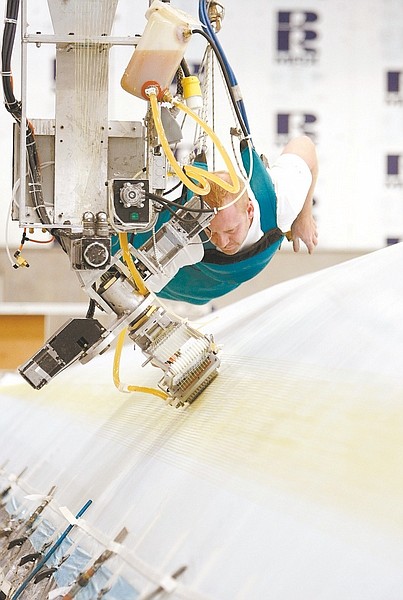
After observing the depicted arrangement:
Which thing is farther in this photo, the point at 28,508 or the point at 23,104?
the point at 28,508

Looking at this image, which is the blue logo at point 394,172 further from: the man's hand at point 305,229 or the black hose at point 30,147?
the black hose at point 30,147

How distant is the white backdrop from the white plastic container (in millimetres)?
3490

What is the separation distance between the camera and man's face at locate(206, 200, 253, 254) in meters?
1.35

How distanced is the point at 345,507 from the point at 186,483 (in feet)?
1.00

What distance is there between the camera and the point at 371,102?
4.56 m

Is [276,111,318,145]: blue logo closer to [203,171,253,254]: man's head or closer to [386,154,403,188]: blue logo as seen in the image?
[386,154,403,188]: blue logo

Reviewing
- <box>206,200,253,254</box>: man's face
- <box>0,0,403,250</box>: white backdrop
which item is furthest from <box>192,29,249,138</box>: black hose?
<box>0,0,403,250</box>: white backdrop

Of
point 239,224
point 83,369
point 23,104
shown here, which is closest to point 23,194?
point 23,104

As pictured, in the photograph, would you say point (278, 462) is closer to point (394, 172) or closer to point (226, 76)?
point (226, 76)

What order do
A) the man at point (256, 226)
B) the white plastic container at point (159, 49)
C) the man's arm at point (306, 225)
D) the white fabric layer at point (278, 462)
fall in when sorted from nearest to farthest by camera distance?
1. the white fabric layer at point (278, 462)
2. the white plastic container at point (159, 49)
3. the man at point (256, 226)
4. the man's arm at point (306, 225)

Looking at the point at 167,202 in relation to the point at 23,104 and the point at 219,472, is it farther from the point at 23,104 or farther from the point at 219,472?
the point at 219,472

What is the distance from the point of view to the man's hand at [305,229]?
→ 152 cm

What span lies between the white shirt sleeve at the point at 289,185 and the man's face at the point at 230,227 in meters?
0.09

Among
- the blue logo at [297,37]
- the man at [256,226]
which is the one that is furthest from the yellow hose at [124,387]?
the blue logo at [297,37]
